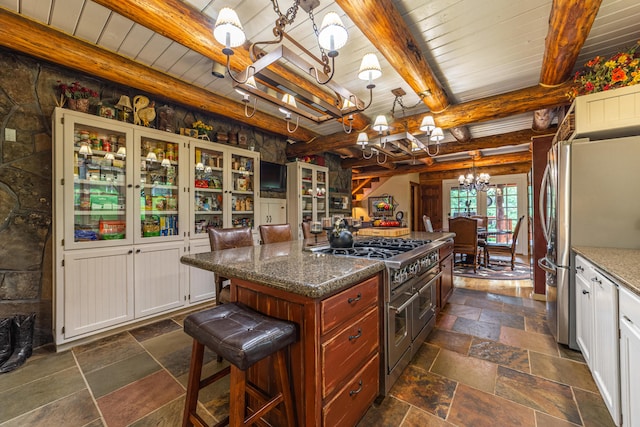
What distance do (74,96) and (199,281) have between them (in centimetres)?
220

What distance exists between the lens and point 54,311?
2.21 metres

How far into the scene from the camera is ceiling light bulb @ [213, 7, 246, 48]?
129 cm

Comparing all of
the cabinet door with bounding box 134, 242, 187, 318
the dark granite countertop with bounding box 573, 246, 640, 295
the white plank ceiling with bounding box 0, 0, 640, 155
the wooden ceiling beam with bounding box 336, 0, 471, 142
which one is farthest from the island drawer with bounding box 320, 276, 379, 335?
the cabinet door with bounding box 134, 242, 187, 318

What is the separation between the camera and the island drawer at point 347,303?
1.14m

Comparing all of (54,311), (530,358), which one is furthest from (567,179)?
(54,311)

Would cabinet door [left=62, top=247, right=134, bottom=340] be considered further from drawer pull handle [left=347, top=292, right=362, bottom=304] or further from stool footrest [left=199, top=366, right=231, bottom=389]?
drawer pull handle [left=347, top=292, right=362, bottom=304]

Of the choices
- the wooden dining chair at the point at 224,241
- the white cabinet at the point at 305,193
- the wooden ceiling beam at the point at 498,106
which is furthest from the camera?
the white cabinet at the point at 305,193

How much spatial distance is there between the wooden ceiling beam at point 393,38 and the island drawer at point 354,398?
6.63 feet

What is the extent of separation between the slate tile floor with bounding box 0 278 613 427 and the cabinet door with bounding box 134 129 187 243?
1038 mm

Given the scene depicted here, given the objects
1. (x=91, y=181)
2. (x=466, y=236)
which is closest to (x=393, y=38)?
(x=91, y=181)

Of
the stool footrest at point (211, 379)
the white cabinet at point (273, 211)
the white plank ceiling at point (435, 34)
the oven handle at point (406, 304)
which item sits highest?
the white plank ceiling at point (435, 34)

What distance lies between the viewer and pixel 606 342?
1420 millimetres

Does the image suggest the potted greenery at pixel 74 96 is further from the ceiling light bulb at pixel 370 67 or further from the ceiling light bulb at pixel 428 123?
the ceiling light bulb at pixel 428 123

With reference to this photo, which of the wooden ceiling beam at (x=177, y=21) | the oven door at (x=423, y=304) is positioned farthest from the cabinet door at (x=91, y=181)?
the oven door at (x=423, y=304)
